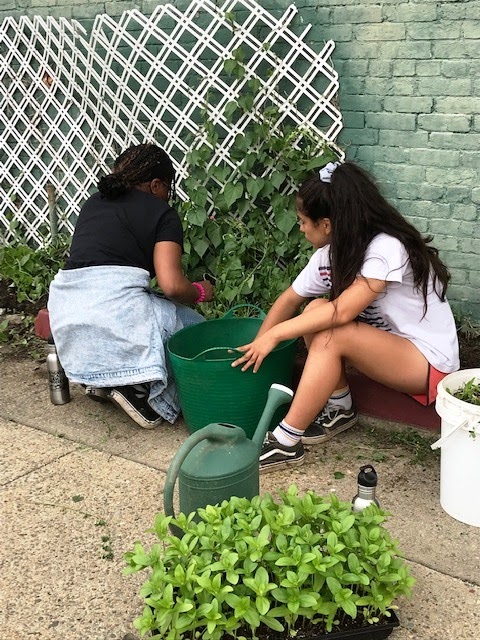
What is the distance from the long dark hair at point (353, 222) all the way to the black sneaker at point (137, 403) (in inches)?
41.1

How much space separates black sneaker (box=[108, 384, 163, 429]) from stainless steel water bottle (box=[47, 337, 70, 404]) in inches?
13.5

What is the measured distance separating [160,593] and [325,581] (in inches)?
17.1

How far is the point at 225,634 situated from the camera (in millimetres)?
2088

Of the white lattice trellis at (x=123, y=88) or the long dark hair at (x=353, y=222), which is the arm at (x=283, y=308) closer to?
the long dark hair at (x=353, y=222)

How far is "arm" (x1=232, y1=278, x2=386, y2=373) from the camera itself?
9.68ft

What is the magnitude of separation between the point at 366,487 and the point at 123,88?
3.27m

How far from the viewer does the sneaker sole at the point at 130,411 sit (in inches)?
139

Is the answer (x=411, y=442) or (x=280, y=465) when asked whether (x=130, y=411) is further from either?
(x=411, y=442)

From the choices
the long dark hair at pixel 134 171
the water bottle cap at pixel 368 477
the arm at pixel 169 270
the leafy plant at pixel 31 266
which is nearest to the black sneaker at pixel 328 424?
the arm at pixel 169 270

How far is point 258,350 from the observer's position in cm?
306

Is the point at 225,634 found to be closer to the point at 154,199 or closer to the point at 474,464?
the point at 474,464

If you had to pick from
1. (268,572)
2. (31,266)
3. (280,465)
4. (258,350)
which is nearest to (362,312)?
(258,350)

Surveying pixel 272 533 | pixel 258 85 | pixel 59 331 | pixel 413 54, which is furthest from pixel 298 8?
pixel 272 533

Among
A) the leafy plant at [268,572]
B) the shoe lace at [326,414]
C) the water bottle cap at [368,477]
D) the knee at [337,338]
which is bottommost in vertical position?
the shoe lace at [326,414]
